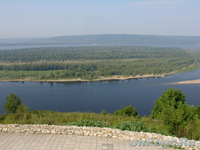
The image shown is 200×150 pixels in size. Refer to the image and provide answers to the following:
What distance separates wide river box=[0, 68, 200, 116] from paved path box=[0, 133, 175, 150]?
36.4 ft

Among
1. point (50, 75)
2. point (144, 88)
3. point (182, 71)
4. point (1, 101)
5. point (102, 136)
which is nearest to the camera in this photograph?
point (102, 136)

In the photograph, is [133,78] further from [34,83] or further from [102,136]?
[102,136]

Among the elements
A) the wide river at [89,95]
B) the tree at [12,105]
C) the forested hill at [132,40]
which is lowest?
the wide river at [89,95]

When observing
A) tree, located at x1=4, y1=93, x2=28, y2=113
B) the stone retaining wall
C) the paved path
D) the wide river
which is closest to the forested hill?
the wide river

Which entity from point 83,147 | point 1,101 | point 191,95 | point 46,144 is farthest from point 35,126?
point 191,95

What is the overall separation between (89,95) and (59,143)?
1558 centimetres

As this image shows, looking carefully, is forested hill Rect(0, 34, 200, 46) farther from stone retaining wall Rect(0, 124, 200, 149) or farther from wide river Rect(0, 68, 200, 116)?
stone retaining wall Rect(0, 124, 200, 149)

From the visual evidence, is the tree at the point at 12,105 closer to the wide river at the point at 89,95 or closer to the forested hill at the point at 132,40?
the wide river at the point at 89,95

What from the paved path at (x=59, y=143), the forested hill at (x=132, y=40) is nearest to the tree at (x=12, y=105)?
the paved path at (x=59, y=143)

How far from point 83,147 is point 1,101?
16.7 m

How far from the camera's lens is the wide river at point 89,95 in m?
16.4

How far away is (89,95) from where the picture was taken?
19281mm

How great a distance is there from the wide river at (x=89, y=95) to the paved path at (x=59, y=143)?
11080 millimetres

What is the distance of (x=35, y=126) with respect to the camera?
13.9 ft
